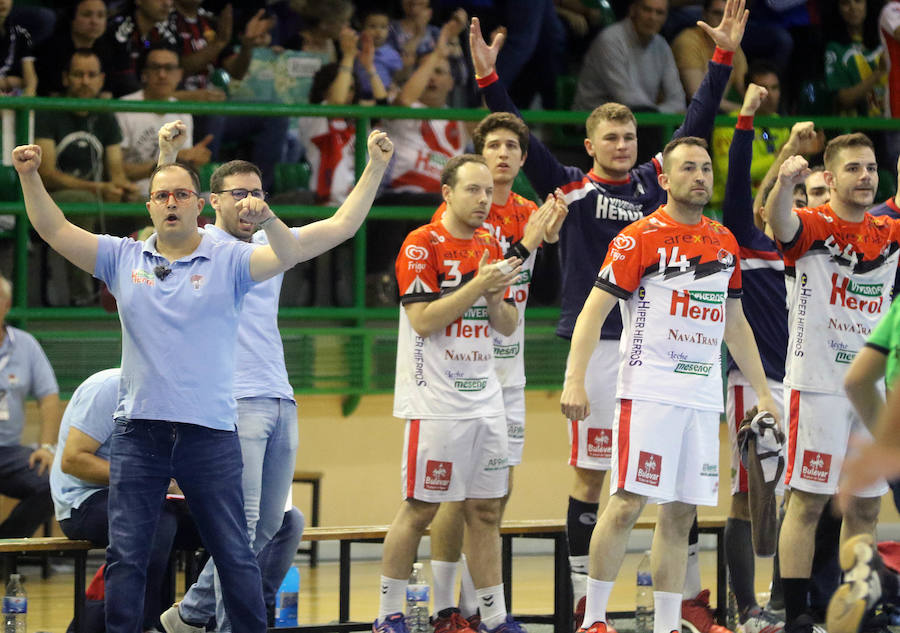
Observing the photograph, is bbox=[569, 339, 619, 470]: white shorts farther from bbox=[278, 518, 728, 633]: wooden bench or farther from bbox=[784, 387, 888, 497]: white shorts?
bbox=[784, 387, 888, 497]: white shorts

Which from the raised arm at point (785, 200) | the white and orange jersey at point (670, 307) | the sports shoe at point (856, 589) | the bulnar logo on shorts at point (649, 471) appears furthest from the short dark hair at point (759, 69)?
the sports shoe at point (856, 589)

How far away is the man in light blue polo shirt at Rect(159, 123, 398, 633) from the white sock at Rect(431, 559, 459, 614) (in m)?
0.76

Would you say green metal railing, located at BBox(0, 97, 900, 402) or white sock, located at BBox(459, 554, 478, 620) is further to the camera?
green metal railing, located at BBox(0, 97, 900, 402)

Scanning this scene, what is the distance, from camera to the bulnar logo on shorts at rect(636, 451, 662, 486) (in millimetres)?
5551

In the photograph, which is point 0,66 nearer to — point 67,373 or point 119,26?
point 119,26

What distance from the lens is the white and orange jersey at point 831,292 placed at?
625 centimetres

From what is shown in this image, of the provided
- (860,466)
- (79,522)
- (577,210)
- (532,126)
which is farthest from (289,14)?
(860,466)

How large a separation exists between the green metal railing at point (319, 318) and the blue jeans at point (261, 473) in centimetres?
302

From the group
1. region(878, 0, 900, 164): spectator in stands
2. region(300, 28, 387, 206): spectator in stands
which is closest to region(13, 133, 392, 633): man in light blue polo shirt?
region(300, 28, 387, 206): spectator in stands

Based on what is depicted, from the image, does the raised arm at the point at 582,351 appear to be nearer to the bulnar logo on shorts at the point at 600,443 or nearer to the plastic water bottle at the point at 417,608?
the bulnar logo on shorts at the point at 600,443

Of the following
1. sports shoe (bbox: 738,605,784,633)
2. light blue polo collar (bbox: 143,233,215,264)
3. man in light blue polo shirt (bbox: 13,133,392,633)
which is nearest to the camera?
man in light blue polo shirt (bbox: 13,133,392,633)

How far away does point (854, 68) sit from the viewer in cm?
1091

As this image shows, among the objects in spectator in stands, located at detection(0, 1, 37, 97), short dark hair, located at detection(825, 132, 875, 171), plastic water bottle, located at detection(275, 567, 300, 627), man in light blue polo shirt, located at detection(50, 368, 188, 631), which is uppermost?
spectator in stands, located at detection(0, 1, 37, 97)

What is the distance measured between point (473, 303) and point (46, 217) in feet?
5.86
